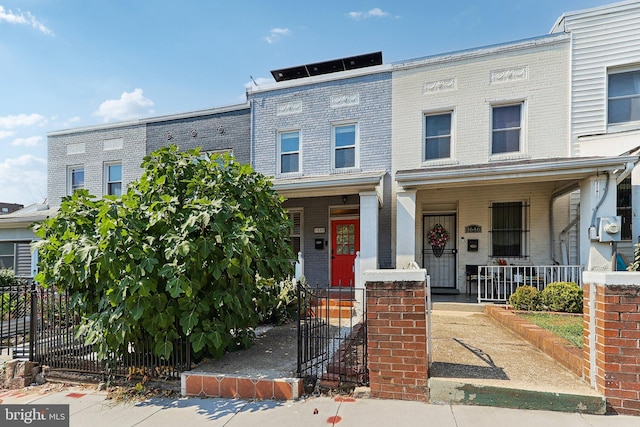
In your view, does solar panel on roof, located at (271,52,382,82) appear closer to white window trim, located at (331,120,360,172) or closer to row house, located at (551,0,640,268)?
white window trim, located at (331,120,360,172)

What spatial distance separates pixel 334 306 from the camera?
741cm

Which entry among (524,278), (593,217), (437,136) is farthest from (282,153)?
(593,217)

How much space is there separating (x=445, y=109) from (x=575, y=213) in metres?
3.98

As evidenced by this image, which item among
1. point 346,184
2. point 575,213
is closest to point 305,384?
point 346,184

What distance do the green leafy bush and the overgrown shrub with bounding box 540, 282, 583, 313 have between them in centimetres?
10

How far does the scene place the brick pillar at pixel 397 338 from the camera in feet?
11.1

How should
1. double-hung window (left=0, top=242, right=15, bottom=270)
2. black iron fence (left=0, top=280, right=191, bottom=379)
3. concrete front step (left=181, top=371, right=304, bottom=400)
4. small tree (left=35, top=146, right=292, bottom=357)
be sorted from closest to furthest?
concrete front step (left=181, top=371, right=304, bottom=400) → small tree (left=35, top=146, right=292, bottom=357) → black iron fence (left=0, top=280, right=191, bottom=379) → double-hung window (left=0, top=242, right=15, bottom=270)

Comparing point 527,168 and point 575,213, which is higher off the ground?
point 527,168

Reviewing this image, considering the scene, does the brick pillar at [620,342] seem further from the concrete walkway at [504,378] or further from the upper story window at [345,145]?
the upper story window at [345,145]

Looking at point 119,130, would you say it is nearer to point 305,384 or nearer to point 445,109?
point 445,109

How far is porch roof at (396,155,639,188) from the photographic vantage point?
627cm

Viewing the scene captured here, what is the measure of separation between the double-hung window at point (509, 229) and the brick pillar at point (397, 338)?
6499 mm

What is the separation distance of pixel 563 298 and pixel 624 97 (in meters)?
5.25

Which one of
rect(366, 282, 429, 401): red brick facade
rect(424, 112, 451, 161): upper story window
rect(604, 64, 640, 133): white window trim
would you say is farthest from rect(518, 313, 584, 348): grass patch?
rect(604, 64, 640, 133): white window trim
